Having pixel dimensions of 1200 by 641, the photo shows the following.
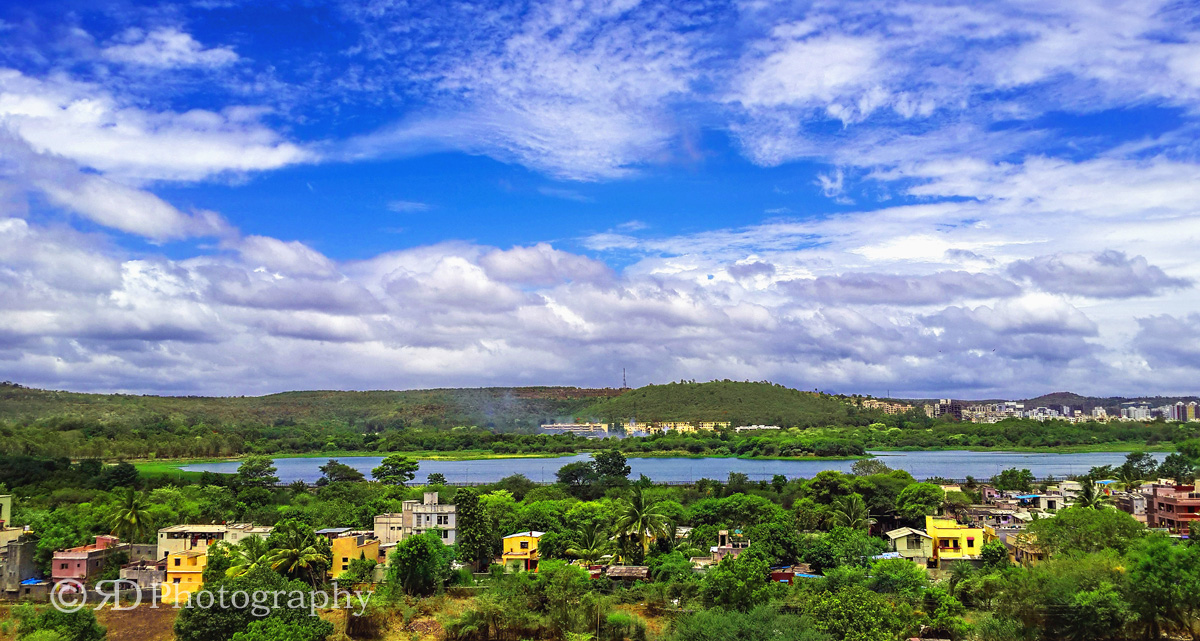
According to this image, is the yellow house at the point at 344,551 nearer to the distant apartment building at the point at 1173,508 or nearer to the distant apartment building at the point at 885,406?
the distant apartment building at the point at 1173,508

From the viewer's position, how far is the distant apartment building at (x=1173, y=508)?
3531 centimetres

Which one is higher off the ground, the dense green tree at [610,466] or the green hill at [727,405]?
A: the green hill at [727,405]

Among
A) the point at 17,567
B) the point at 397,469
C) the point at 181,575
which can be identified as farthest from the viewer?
the point at 397,469

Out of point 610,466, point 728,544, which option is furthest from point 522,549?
point 610,466

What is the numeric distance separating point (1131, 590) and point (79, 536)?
108ft

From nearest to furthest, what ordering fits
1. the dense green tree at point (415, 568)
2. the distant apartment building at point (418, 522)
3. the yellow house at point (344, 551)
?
the dense green tree at point (415, 568)
the yellow house at point (344, 551)
the distant apartment building at point (418, 522)

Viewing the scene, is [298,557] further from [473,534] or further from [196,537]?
[473,534]

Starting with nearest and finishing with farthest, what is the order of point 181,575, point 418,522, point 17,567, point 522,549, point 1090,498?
1. point 181,575
2. point 17,567
3. point 522,549
4. point 418,522
5. point 1090,498

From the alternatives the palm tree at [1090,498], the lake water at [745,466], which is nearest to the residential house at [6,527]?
the palm tree at [1090,498]

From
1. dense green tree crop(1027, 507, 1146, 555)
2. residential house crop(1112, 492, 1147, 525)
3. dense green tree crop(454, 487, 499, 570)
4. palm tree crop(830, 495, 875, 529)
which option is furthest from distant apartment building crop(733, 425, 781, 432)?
dense green tree crop(1027, 507, 1146, 555)

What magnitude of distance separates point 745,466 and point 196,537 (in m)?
75.5

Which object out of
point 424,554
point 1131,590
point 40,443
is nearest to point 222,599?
point 424,554

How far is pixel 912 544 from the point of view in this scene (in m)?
32.6

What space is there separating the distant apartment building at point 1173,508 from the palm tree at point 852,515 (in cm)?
1135
